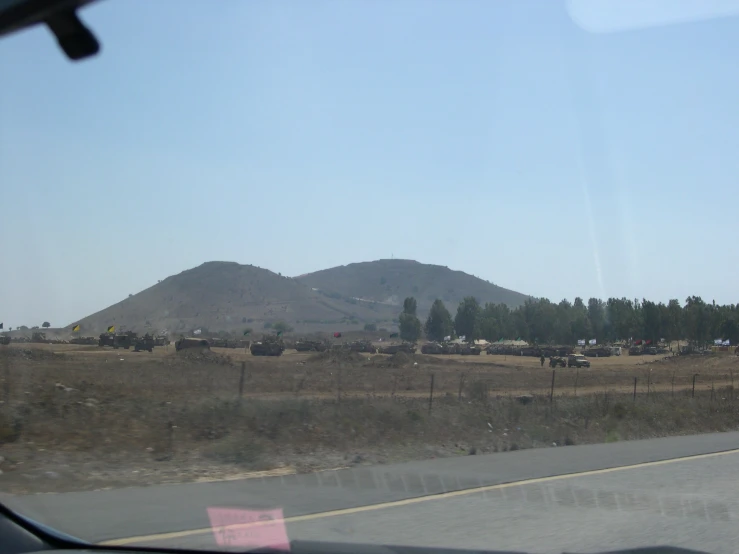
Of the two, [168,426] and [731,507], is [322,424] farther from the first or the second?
[731,507]

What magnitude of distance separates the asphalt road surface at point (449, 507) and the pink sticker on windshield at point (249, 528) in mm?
46

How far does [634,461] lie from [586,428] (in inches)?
223

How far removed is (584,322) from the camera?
154m

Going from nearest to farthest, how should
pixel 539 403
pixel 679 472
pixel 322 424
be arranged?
1. pixel 679 472
2. pixel 322 424
3. pixel 539 403

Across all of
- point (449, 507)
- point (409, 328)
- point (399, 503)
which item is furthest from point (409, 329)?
point (449, 507)

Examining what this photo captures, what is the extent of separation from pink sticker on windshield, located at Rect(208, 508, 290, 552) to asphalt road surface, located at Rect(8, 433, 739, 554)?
1.8 inches

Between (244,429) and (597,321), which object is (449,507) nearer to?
(244,429)

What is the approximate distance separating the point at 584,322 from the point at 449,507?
14954 cm

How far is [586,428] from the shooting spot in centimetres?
2081

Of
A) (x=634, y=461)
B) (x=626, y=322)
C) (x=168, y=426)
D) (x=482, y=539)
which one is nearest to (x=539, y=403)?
(x=634, y=461)

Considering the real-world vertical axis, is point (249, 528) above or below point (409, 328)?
below

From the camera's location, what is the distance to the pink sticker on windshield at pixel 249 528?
715 cm

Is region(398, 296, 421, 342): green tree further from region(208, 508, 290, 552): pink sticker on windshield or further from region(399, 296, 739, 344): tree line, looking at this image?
region(208, 508, 290, 552): pink sticker on windshield

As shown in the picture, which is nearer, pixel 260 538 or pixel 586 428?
pixel 260 538
